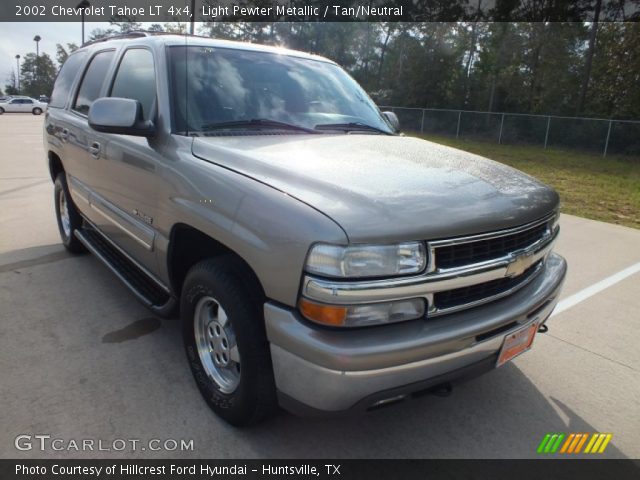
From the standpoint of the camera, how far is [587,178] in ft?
41.5

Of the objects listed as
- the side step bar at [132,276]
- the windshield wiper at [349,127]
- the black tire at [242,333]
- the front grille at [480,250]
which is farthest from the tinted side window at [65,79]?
the front grille at [480,250]

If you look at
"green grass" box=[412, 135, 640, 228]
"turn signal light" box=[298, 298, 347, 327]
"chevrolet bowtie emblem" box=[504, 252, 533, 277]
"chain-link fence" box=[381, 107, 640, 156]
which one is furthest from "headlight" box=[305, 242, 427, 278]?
"chain-link fence" box=[381, 107, 640, 156]

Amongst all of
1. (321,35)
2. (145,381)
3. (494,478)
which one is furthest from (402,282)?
(321,35)

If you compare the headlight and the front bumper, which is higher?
the headlight

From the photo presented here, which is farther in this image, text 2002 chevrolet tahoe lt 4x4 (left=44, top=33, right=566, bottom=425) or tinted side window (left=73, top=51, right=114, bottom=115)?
tinted side window (left=73, top=51, right=114, bottom=115)

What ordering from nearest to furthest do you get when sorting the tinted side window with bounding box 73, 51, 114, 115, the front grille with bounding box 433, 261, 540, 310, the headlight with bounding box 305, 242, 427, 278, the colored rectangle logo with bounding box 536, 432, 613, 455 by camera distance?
the headlight with bounding box 305, 242, 427, 278 < the front grille with bounding box 433, 261, 540, 310 < the colored rectangle logo with bounding box 536, 432, 613, 455 < the tinted side window with bounding box 73, 51, 114, 115

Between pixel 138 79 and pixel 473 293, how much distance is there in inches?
99.7

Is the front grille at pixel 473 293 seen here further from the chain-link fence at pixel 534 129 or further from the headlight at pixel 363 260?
the chain-link fence at pixel 534 129

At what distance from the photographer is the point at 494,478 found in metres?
2.22

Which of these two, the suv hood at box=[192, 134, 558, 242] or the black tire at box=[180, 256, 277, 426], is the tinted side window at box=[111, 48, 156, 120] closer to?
the suv hood at box=[192, 134, 558, 242]

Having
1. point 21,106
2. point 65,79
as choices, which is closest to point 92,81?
point 65,79

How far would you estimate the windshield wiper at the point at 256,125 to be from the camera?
2.79 meters

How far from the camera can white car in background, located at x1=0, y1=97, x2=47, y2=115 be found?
121 feet

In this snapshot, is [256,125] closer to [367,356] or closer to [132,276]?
[132,276]
